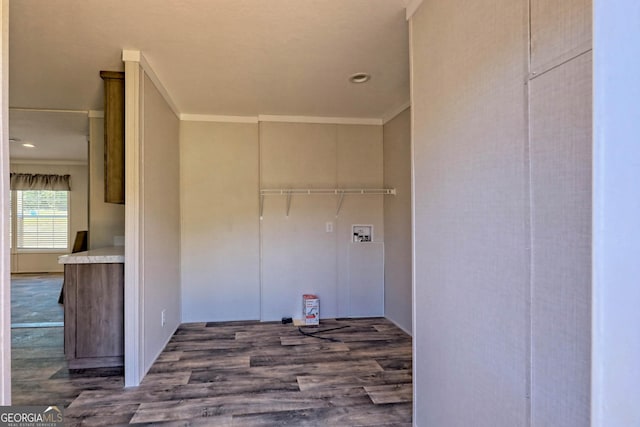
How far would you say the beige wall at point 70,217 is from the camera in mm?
7582

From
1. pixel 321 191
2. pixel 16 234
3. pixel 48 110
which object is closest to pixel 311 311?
pixel 321 191

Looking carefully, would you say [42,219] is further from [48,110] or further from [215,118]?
[215,118]

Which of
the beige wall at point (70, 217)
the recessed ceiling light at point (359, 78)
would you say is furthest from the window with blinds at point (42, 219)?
the recessed ceiling light at point (359, 78)

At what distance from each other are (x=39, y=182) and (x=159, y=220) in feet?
20.8

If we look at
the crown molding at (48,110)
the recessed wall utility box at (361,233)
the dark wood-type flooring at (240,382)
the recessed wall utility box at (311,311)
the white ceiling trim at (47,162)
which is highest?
the crown molding at (48,110)

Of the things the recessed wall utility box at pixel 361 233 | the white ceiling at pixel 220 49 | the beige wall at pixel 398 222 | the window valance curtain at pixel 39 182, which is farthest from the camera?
the window valance curtain at pixel 39 182

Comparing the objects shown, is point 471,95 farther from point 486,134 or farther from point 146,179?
point 146,179

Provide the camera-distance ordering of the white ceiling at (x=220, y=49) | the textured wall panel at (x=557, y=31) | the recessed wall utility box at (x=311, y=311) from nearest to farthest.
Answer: the textured wall panel at (x=557, y=31), the white ceiling at (x=220, y=49), the recessed wall utility box at (x=311, y=311)

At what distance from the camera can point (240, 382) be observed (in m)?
2.62

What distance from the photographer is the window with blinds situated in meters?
7.61

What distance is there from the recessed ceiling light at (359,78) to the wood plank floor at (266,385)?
2.45 metres

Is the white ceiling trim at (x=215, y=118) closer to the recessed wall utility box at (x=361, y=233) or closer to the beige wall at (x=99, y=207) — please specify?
the beige wall at (x=99, y=207)

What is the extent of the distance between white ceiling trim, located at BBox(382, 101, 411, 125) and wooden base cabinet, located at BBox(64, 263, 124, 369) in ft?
10.2

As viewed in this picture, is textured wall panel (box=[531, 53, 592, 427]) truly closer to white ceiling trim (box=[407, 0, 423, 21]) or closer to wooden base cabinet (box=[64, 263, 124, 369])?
white ceiling trim (box=[407, 0, 423, 21])
